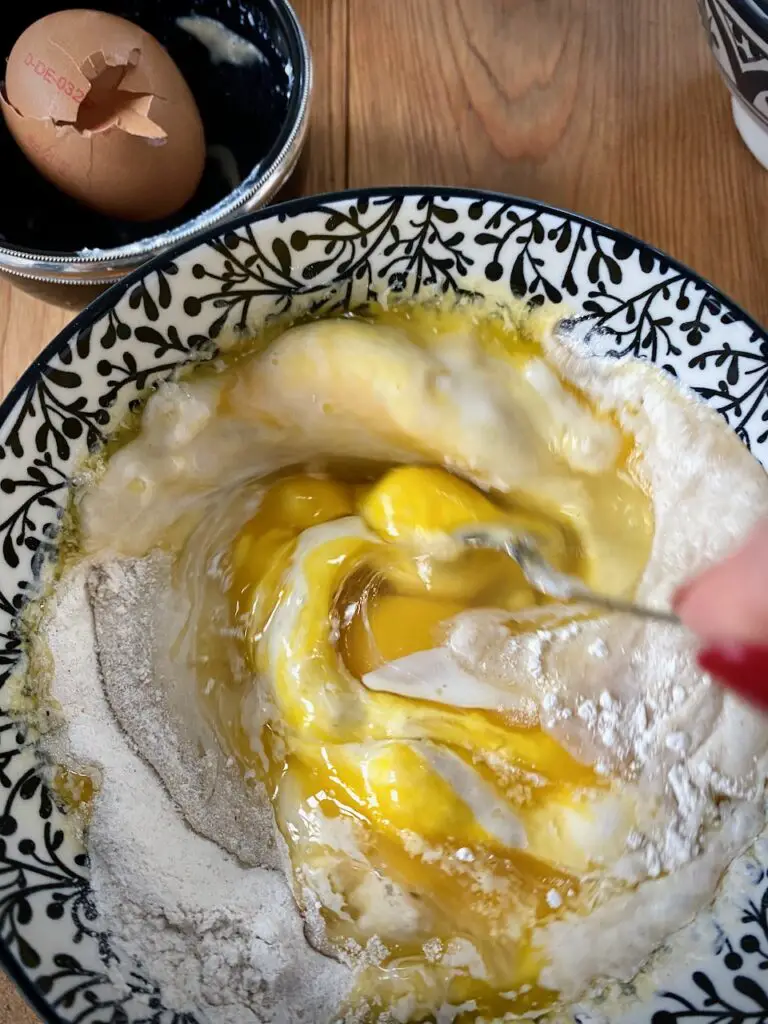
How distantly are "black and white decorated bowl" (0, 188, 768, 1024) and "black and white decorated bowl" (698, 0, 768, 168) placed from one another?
0.11 meters

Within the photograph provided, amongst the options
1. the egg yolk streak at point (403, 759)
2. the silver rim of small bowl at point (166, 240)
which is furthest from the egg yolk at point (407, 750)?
the silver rim of small bowl at point (166, 240)

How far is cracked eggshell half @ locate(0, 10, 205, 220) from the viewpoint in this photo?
19.4 inches

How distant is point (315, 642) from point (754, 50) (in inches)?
15.6

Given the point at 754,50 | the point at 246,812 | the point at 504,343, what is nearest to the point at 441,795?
the point at 246,812

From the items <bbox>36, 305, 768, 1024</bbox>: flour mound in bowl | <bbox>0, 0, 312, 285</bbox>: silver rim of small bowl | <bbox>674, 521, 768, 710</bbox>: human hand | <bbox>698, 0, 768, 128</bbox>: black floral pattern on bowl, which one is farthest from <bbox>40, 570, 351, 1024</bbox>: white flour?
<bbox>698, 0, 768, 128</bbox>: black floral pattern on bowl

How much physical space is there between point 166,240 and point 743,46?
1.03 feet

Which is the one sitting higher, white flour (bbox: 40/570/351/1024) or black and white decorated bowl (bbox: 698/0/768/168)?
black and white decorated bowl (bbox: 698/0/768/168)

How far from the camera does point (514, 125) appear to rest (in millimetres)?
585

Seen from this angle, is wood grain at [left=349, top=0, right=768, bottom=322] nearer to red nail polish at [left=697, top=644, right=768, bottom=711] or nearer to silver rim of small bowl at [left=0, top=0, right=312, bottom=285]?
silver rim of small bowl at [left=0, top=0, right=312, bottom=285]

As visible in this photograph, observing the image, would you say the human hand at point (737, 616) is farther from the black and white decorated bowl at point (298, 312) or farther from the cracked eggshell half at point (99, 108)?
the cracked eggshell half at point (99, 108)

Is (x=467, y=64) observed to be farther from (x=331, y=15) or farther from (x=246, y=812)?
(x=246, y=812)

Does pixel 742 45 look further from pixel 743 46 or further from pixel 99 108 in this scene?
pixel 99 108

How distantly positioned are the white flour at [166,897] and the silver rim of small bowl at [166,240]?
0.17 metres

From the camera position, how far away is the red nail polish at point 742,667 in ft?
1.57
